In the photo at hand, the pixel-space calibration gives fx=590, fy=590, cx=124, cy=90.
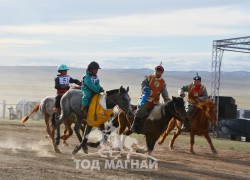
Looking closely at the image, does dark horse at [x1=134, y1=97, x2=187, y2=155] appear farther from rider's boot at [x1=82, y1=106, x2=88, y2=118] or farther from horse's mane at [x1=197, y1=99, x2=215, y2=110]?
horse's mane at [x1=197, y1=99, x2=215, y2=110]

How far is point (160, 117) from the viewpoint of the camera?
14617 millimetres

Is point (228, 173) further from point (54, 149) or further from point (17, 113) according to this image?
point (17, 113)

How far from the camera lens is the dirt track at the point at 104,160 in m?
11.9

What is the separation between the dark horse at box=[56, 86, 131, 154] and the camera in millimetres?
14570

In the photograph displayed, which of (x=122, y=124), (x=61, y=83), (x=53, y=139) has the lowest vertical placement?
(x=53, y=139)

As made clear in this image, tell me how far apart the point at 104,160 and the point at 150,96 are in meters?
2.25

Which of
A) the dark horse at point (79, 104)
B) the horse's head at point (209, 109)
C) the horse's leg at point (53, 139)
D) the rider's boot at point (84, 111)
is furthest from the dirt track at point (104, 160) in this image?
the horse's head at point (209, 109)

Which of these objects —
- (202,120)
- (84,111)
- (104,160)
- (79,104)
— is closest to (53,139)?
(79,104)

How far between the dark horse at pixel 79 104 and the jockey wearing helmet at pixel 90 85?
35 cm

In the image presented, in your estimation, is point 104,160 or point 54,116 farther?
point 54,116

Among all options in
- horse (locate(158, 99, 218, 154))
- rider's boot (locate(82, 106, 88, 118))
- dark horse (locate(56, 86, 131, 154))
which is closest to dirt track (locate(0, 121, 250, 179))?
dark horse (locate(56, 86, 131, 154))

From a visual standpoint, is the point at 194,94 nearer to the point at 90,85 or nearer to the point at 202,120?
the point at 202,120

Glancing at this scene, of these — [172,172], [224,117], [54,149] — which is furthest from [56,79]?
[224,117]

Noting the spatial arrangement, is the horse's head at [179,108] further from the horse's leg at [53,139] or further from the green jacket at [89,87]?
the horse's leg at [53,139]
